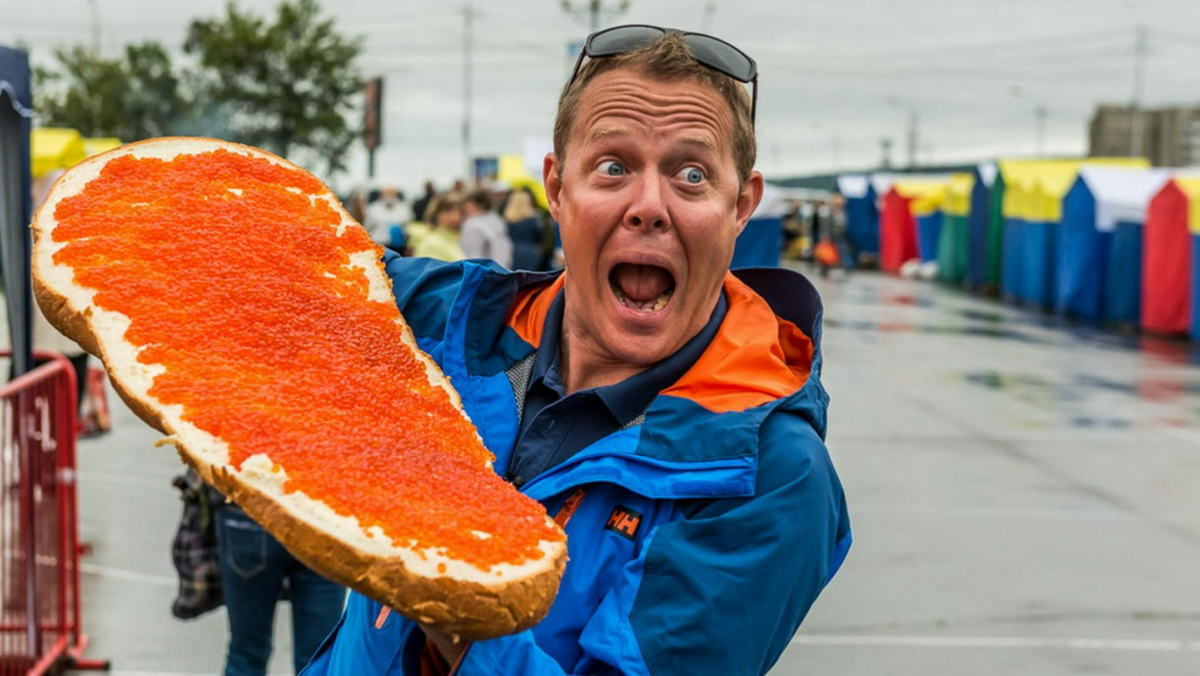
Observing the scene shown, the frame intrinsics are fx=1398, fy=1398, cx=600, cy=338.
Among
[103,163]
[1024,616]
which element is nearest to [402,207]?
[1024,616]

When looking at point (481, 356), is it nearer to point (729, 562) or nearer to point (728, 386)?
point (728, 386)

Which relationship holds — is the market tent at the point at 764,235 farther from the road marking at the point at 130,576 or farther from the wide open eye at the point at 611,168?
the wide open eye at the point at 611,168

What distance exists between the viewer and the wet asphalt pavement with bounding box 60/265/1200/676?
7270 mm

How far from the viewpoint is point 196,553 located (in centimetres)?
530

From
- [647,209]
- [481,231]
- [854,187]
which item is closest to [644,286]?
[647,209]

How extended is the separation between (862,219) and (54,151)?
42738 millimetres

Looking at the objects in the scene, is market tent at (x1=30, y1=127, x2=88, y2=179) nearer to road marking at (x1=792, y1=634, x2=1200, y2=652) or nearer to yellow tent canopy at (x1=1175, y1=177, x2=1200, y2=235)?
road marking at (x1=792, y1=634, x2=1200, y2=652)

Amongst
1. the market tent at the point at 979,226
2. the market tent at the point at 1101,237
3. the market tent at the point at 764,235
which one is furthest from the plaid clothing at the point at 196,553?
the market tent at the point at 979,226

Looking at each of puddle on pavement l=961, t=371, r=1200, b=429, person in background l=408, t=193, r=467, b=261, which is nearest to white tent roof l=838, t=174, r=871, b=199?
puddle on pavement l=961, t=371, r=1200, b=429

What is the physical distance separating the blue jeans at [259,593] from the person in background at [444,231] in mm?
7107

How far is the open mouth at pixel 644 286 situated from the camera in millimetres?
2424

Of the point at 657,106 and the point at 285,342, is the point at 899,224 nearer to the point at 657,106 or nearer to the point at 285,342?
the point at 657,106

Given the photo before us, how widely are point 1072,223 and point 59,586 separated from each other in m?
26.1

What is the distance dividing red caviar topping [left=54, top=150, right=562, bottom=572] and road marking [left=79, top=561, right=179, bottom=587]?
5829 millimetres
